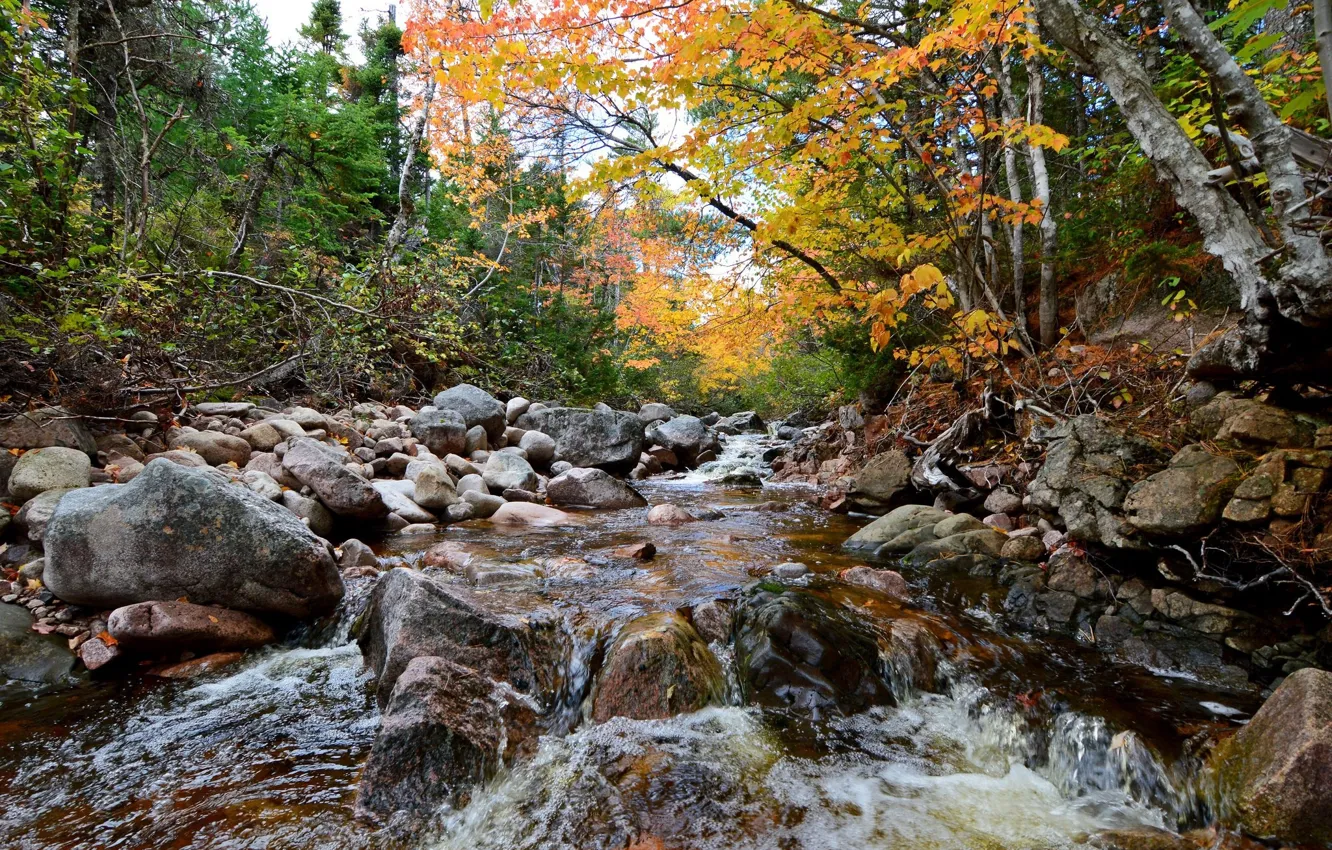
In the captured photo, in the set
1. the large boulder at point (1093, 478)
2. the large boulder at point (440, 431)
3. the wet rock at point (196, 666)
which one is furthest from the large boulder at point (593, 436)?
the large boulder at point (1093, 478)

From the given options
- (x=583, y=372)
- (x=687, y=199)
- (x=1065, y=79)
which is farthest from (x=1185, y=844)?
(x=583, y=372)

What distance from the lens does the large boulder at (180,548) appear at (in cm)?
387

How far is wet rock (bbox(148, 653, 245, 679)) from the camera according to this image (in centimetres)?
376

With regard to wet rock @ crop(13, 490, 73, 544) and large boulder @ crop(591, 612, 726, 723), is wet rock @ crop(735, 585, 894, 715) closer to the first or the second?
large boulder @ crop(591, 612, 726, 723)

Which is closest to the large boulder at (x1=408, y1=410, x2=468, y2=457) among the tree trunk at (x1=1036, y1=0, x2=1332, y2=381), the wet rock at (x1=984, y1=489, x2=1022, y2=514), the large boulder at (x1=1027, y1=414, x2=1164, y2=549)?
the wet rock at (x1=984, y1=489, x2=1022, y2=514)

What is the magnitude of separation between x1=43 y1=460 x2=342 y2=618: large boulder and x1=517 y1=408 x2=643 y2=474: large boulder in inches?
296

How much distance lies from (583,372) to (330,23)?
18843 millimetres

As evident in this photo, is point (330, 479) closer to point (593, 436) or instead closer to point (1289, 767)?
point (593, 436)

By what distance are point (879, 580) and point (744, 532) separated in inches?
89.1

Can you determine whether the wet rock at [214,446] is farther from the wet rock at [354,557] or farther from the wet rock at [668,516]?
the wet rock at [668,516]

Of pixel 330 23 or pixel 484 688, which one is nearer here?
pixel 484 688

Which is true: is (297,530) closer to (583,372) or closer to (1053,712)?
(1053,712)

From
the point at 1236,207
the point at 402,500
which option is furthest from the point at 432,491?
the point at 1236,207

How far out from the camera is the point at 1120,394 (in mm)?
5988
